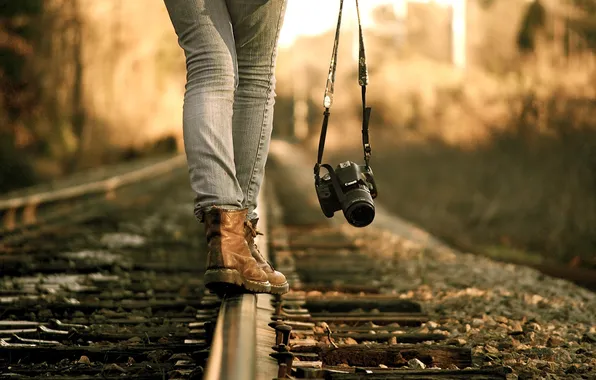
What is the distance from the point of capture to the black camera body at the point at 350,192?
2.83 m

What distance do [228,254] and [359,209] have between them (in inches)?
18.8

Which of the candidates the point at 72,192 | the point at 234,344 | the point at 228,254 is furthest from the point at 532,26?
the point at 234,344

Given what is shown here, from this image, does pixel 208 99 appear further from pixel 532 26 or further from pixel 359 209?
pixel 532 26

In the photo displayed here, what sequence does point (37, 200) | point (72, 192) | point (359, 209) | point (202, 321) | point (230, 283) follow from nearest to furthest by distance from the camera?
point (230, 283)
point (359, 209)
point (202, 321)
point (37, 200)
point (72, 192)

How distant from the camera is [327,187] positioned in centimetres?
296

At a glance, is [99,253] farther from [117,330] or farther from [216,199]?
[216,199]

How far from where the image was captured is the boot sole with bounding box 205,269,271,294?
2672mm

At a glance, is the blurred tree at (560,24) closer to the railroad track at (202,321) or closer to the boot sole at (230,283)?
the railroad track at (202,321)

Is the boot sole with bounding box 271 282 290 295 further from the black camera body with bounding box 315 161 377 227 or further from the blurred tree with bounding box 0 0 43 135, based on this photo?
the blurred tree with bounding box 0 0 43 135

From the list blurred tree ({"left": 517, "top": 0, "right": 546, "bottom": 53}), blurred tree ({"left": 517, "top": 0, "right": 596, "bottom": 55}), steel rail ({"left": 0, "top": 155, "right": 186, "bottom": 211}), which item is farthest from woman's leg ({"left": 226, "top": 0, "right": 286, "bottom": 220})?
blurred tree ({"left": 517, "top": 0, "right": 546, "bottom": 53})

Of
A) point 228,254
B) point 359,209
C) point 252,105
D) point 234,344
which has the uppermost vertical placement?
point 252,105

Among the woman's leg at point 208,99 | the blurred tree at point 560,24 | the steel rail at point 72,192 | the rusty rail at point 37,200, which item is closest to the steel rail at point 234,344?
the woman's leg at point 208,99

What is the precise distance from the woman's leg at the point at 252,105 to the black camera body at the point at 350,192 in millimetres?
257

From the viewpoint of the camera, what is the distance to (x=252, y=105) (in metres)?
3.01
